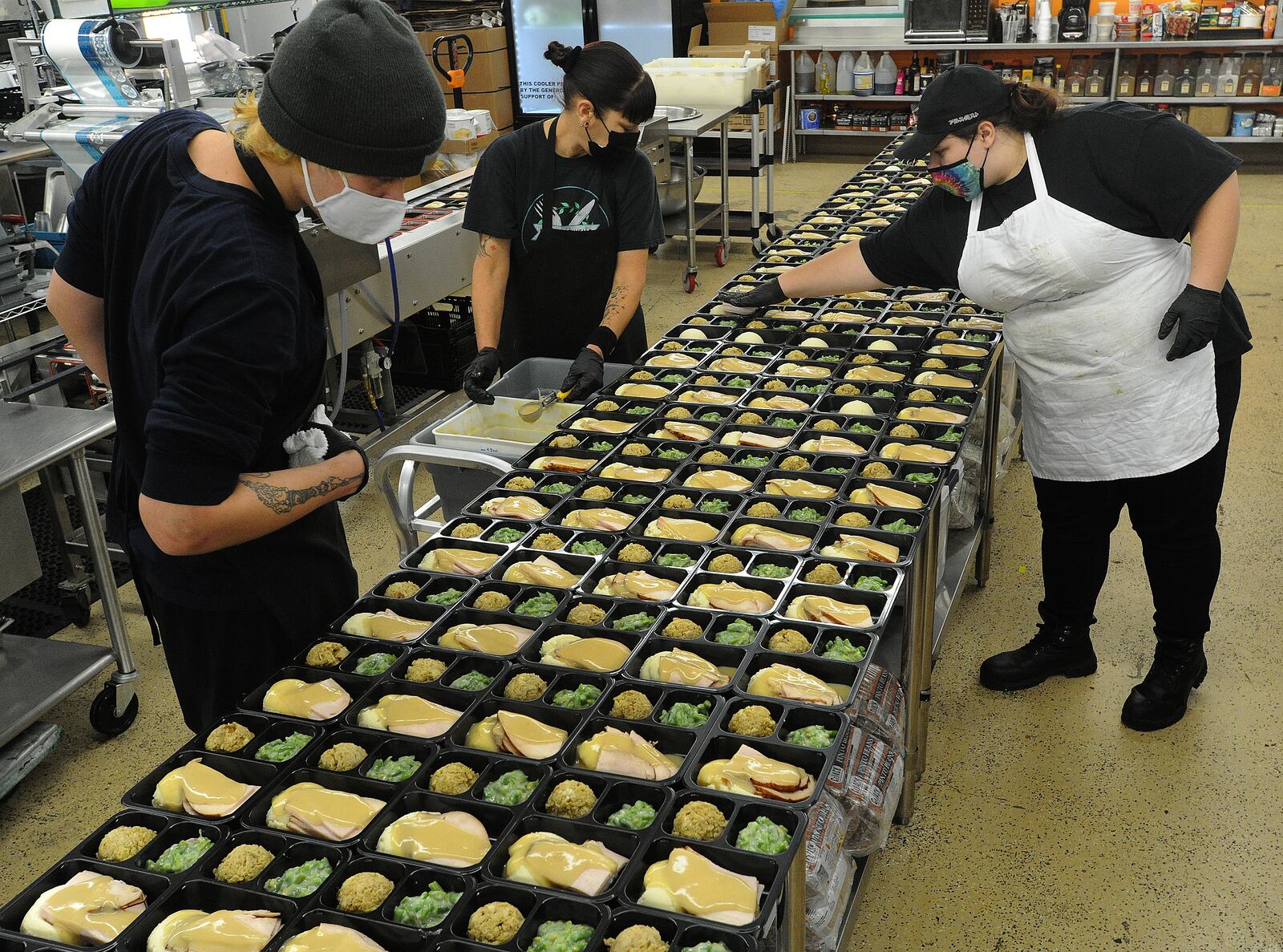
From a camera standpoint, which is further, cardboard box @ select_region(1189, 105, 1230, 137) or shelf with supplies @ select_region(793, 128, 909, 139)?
shelf with supplies @ select_region(793, 128, 909, 139)

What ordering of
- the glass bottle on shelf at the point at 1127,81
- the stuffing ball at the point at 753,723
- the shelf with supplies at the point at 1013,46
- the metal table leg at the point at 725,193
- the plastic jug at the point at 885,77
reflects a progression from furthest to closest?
the plastic jug at the point at 885,77 → the glass bottle on shelf at the point at 1127,81 → the shelf with supplies at the point at 1013,46 → the metal table leg at the point at 725,193 → the stuffing ball at the point at 753,723

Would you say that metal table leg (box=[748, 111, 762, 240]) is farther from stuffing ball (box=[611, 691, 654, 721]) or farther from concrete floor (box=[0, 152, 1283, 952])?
stuffing ball (box=[611, 691, 654, 721])

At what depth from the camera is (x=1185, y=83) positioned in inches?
329

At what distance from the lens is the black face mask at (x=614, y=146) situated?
2.73 m

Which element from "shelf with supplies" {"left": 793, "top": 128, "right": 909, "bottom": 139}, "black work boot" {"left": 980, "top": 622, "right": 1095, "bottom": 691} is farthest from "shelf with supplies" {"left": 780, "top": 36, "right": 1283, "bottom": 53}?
"black work boot" {"left": 980, "top": 622, "right": 1095, "bottom": 691}

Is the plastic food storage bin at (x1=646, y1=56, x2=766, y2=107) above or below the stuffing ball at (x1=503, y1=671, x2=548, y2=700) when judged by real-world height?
above

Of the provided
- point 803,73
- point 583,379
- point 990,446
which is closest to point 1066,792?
point 990,446

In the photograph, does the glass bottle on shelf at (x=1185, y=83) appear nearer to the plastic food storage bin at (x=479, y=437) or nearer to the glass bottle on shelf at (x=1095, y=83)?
the glass bottle on shelf at (x=1095, y=83)

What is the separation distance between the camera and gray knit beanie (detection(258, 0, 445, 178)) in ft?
4.38

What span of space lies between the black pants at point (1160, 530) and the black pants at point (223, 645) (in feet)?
5.99

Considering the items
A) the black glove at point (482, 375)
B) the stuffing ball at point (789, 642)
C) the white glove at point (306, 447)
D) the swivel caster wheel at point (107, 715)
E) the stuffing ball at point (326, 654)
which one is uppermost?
the white glove at point (306, 447)

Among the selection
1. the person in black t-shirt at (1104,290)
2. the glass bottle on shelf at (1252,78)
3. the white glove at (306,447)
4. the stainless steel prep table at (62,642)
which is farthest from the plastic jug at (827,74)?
the white glove at (306,447)

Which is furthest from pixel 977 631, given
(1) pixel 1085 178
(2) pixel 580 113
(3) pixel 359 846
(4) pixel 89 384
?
(4) pixel 89 384

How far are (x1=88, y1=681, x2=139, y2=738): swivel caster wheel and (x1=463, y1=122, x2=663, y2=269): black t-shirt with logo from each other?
1611mm
